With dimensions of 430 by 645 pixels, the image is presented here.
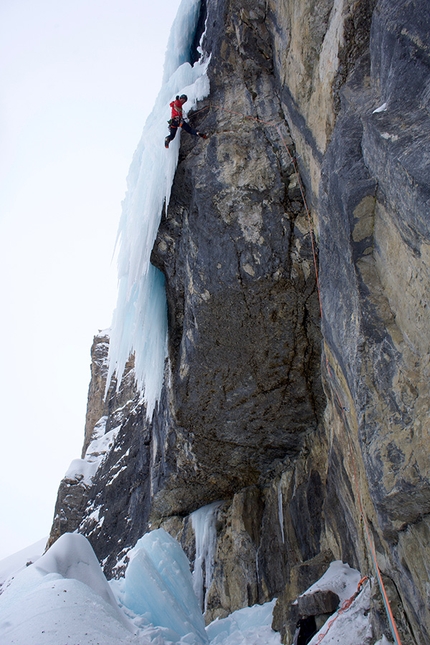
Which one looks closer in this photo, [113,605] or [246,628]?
[113,605]

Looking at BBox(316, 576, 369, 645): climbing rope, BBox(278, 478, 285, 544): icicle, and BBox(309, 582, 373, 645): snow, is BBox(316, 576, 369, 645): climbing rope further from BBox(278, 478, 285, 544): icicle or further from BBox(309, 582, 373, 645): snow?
BBox(278, 478, 285, 544): icicle

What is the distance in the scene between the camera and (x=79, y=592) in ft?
13.8

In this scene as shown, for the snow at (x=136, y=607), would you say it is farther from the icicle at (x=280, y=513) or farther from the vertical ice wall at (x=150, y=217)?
the vertical ice wall at (x=150, y=217)

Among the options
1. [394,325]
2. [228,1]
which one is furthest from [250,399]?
[228,1]

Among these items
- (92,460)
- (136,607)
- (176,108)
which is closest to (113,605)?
(136,607)

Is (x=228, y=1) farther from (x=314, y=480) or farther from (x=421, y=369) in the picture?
(x=314, y=480)

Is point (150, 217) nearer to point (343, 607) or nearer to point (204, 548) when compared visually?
point (343, 607)

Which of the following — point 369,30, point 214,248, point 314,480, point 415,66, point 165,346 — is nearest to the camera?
point 415,66

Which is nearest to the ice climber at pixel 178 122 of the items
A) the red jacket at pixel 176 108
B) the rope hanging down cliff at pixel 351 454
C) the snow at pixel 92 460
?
the red jacket at pixel 176 108

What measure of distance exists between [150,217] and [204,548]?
5.55 m

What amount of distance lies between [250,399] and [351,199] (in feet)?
13.1

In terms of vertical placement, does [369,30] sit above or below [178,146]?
below

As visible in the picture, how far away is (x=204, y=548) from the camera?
7.87 metres

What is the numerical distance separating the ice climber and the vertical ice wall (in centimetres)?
11
